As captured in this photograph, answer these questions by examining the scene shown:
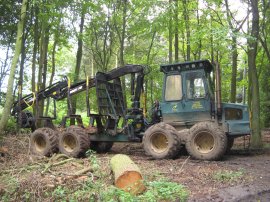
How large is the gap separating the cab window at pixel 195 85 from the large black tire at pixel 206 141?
1.04m

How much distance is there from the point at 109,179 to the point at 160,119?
4.67 meters

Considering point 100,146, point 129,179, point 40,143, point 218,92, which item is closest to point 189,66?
point 218,92

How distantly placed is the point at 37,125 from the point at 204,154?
6.28 metres

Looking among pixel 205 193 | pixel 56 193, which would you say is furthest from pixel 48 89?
pixel 205 193

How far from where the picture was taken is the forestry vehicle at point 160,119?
30.7 feet

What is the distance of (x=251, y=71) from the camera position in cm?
1246

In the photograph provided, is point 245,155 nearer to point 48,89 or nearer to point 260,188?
point 260,188

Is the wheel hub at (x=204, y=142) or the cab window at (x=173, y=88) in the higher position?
the cab window at (x=173, y=88)

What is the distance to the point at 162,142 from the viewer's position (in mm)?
9828

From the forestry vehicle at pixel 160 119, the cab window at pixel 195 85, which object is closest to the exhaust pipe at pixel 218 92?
the forestry vehicle at pixel 160 119

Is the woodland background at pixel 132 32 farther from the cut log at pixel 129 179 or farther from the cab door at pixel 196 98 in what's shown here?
the cut log at pixel 129 179

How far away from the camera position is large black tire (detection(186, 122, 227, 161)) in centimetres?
892

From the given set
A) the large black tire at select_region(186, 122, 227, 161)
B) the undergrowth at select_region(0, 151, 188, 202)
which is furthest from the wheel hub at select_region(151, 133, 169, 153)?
the undergrowth at select_region(0, 151, 188, 202)

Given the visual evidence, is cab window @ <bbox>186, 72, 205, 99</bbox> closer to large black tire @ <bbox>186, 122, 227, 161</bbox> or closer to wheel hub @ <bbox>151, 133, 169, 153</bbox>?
large black tire @ <bbox>186, 122, 227, 161</bbox>
